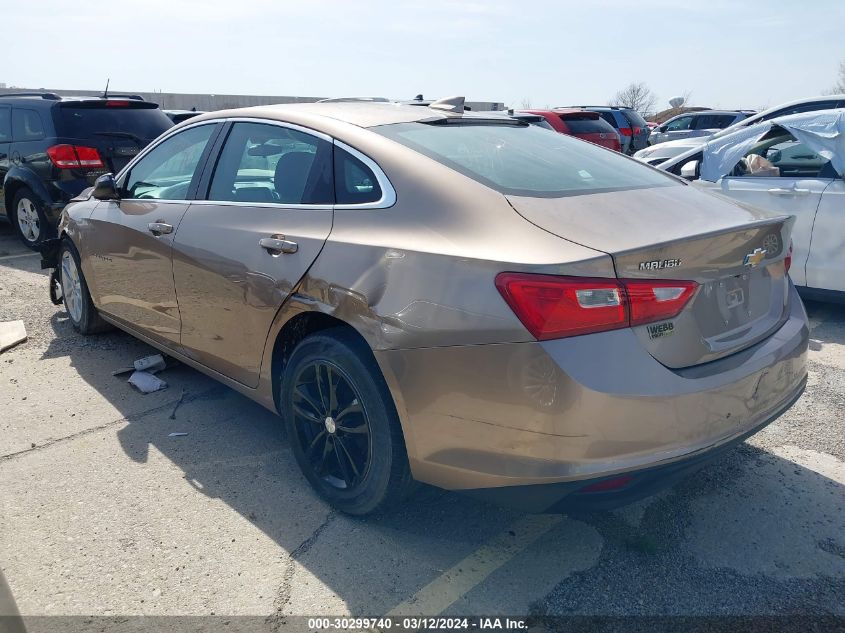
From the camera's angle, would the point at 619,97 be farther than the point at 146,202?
Yes

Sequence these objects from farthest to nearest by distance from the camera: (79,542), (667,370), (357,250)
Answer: (79,542) → (357,250) → (667,370)

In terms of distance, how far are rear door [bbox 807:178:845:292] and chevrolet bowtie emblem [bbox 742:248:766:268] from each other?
3.20 meters

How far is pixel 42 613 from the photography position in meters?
2.49

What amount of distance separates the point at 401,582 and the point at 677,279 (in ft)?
4.82

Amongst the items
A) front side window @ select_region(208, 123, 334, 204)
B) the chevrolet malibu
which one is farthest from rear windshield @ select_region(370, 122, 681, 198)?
front side window @ select_region(208, 123, 334, 204)

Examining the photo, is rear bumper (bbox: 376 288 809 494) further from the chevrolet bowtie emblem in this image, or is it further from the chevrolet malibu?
the chevrolet bowtie emblem

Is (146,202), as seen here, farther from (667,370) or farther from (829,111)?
(829,111)

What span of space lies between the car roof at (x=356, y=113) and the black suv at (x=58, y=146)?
16.1 ft

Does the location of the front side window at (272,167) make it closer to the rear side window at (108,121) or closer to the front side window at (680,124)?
the rear side window at (108,121)

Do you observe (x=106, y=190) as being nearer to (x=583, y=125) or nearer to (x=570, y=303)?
(x=570, y=303)

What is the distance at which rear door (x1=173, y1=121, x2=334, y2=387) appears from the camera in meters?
3.01

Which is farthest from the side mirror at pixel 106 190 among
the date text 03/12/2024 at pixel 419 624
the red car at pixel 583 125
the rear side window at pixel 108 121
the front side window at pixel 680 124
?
the front side window at pixel 680 124

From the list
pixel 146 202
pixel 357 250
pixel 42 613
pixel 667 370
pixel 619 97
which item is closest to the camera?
pixel 667 370

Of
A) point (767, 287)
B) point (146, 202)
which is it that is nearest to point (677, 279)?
point (767, 287)
